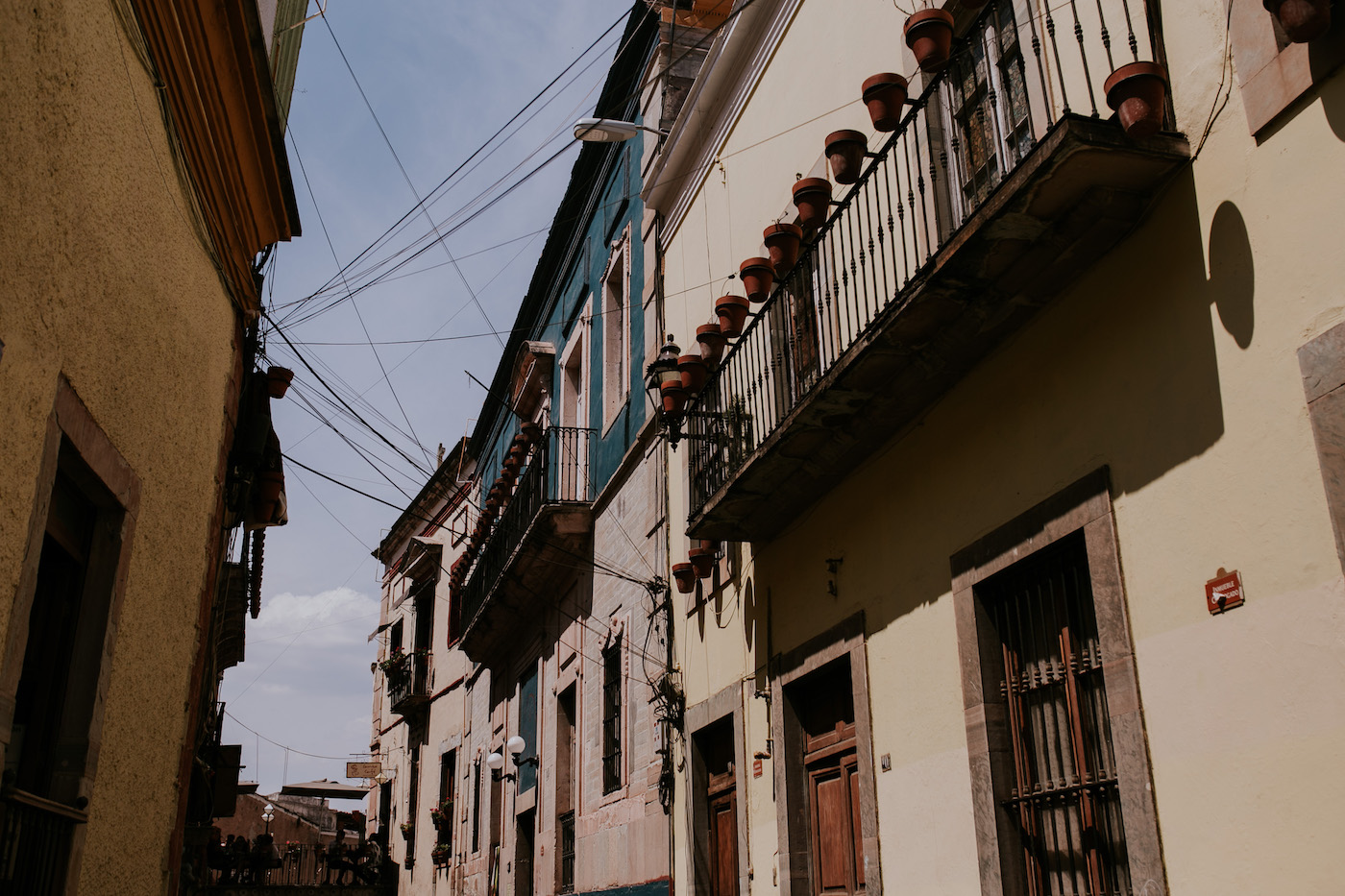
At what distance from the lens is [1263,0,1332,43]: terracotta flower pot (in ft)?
13.5

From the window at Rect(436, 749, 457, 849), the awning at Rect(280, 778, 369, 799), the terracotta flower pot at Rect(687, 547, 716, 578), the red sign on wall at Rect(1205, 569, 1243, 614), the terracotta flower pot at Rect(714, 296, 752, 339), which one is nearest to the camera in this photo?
the red sign on wall at Rect(1205, 569, 1243, 614)

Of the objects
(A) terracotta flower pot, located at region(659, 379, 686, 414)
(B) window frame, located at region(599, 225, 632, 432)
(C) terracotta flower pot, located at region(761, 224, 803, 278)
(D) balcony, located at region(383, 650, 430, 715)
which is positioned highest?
(B) window frame, located at region(599, 225, 632, 432)

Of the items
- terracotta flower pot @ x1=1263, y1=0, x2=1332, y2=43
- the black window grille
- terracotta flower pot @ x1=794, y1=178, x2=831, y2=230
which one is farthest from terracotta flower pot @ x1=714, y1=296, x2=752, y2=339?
terracotta flower pot @ x1=1263, y1=0, x2=1332, y2=43

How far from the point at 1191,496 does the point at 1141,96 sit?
5.10 feet

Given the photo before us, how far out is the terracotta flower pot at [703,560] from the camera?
9867mm

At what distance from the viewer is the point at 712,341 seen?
909 cm

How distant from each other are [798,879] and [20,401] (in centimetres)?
557

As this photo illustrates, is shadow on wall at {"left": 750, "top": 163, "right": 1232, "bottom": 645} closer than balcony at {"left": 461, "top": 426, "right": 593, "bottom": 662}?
Yes

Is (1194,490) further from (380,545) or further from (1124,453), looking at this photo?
(380,545)

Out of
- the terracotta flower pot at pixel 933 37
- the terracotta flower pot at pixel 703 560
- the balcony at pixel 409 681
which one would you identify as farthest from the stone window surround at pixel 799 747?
the balcony at pixel 409 681

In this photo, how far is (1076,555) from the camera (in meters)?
5.56

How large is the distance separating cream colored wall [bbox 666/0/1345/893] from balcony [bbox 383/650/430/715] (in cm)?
1846

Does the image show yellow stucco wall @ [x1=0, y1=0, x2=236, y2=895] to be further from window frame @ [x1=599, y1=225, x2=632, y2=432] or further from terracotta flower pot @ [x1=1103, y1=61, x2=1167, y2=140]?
window frame @ [x1=599, y1=225, x2=632, y2=432]

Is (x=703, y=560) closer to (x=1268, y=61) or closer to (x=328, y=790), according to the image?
(x=1268, y=61)
